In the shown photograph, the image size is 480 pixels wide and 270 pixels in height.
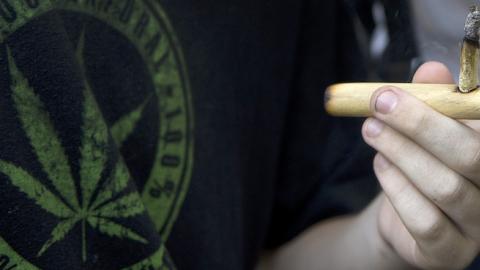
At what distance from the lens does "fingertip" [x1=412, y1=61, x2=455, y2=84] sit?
1.80 feet

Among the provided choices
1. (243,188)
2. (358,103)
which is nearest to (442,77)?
(358,103)

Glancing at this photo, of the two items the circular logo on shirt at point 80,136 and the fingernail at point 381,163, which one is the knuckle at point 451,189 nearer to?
the fingernail at point 381,163

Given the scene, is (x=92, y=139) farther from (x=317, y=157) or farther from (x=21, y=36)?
(x=317, y=157)

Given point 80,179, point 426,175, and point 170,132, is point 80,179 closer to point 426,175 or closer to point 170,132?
point 170,132

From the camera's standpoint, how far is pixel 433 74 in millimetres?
549

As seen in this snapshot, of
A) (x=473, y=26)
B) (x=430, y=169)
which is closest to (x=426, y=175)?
(x=430, y=169)

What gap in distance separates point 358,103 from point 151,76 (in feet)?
0.70

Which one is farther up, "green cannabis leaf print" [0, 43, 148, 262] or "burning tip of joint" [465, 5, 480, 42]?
"burning tip of joint" [465, 5, 480, 42]

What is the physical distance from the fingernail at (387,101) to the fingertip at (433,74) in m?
0.07

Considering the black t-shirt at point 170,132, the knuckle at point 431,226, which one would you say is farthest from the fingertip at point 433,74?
the black t-shirt at point 170,132

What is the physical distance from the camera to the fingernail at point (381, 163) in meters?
0.56

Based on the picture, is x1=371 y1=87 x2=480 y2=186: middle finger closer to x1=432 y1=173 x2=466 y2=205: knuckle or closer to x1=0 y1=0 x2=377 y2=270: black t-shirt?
x1=432 y1=173 x2=466 y2=205: knuckle

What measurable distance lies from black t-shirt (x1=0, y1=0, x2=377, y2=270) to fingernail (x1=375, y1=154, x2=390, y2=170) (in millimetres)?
175

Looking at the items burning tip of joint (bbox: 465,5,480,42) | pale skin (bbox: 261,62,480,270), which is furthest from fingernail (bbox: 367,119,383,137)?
burning tip of joint (bbox: 465,5,480,42)
